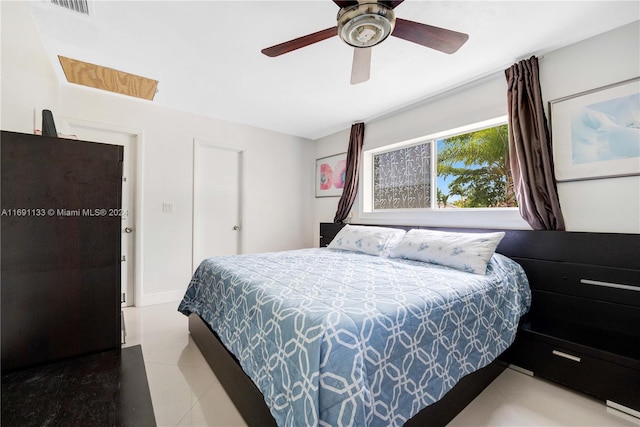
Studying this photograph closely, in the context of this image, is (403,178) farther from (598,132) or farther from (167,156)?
(167,156)

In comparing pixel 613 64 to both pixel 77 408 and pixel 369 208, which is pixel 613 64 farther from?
pixel 77 408

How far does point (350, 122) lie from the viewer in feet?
12.6

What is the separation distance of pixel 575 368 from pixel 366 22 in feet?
7.78

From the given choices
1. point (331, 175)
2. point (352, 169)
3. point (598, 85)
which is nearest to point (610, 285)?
point (598, 85)

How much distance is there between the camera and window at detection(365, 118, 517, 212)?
260 cm

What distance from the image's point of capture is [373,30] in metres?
1.47

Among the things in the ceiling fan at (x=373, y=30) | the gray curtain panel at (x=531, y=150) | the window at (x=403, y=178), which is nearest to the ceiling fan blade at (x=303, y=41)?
the ceiling fan at (x=373, y=30)

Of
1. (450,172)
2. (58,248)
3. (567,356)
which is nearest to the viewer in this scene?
(58,248)

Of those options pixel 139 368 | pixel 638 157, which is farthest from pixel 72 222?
pixel 638 157

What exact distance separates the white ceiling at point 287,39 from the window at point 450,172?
552 mm

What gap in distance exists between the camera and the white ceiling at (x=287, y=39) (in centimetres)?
172

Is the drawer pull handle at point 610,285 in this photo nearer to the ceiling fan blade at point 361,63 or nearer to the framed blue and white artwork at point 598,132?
the framed blue and white artwork at point 598,132

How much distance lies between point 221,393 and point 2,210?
142 cm

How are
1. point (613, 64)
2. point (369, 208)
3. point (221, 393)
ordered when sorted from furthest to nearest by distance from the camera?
point (369, 208) → point (613, 64) → point (221, 393)
